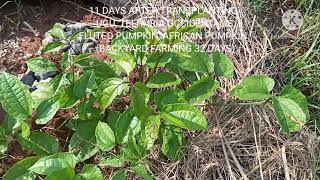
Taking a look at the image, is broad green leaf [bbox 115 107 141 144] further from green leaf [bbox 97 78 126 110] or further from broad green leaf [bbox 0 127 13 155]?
broad green leaf [bbox 0 127 13 155]

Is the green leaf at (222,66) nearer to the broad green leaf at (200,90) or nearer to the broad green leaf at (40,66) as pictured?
the broad green leaf at (200,90)

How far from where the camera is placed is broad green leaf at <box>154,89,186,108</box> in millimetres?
1633

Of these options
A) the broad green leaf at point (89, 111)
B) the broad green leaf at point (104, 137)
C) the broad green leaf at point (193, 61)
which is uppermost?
the broad green leaf at point (193, 61)

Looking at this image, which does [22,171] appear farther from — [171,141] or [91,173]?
[171,141]

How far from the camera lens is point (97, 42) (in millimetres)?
2053

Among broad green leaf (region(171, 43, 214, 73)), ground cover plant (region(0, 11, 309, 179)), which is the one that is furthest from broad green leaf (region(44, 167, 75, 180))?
broad green leaf (region(171, 43, 214, 73))

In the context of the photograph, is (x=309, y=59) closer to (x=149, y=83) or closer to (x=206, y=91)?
(x=206, y=91)

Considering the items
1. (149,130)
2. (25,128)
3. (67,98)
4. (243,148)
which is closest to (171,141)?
(149,130)

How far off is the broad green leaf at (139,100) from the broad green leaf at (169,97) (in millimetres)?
90

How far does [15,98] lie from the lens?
1.62 meters

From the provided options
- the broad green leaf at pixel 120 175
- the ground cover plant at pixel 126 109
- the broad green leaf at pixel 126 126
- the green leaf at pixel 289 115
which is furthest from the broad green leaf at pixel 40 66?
the green leaf at pixel 289 115

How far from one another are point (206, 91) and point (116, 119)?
0.31 meters

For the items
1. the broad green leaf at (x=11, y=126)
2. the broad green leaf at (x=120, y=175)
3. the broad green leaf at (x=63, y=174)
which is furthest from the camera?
the broad green leaf at (x=11, y=126)

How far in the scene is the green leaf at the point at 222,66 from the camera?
1.64m
